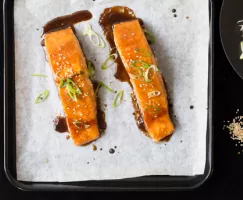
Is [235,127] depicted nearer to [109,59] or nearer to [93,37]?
[109,59]

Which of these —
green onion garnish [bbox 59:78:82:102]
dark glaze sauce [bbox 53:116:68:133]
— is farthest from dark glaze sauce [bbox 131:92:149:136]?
dark glaze sauce [bbox 53:116:68:133]

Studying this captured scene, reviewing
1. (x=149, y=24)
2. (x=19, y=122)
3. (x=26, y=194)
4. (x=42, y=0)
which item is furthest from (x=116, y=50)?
(x=26, y=194)

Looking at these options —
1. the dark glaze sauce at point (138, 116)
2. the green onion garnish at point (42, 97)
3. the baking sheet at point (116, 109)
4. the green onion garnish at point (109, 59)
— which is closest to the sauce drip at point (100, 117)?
the baking sheet at point (116, 109)

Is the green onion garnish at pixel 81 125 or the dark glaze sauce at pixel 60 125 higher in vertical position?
the green onion garnish at pixel 81 125

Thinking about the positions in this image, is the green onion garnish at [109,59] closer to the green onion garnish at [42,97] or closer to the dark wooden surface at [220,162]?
the green onion garnish at [42,97]

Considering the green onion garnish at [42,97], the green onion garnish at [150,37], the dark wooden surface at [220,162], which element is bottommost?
the dark wooden surface at [220,162]

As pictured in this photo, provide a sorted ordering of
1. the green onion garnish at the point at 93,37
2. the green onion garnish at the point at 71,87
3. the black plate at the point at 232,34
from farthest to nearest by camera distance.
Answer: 1. the green onion garnish at the point at 93,37
2. the green onion garnish at the point at 71,87
3. the black plate at the point at 232,34

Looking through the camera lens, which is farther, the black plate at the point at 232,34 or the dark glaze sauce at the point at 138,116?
the dark glaze sauce at the point at 138,116
